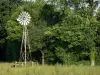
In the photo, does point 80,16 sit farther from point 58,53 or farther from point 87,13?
point 58,53

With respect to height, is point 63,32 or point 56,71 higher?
point 63,32

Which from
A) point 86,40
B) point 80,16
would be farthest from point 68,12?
point 86,40

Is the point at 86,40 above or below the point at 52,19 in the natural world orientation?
below

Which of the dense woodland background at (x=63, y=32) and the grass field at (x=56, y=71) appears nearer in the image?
the grass field at (x=56, y=71)

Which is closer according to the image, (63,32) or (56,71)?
(56,71)

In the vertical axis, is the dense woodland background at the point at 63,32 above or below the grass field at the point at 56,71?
above

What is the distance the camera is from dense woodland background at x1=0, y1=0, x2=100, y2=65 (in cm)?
4012

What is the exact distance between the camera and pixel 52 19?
47.3m

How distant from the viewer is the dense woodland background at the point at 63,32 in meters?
40.1

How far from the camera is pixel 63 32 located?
136 feet

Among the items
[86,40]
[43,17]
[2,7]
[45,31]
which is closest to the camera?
[86,40]

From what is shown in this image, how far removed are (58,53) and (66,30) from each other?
11.6 feet

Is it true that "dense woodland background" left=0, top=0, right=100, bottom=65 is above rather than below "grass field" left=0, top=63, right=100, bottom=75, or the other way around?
above

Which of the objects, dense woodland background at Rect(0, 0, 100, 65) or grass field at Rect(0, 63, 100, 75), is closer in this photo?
grass field at Rect(0, 63, 100, 75)
